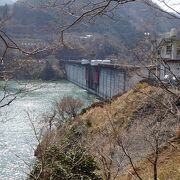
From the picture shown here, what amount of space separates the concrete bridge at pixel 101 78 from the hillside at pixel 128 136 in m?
9.56

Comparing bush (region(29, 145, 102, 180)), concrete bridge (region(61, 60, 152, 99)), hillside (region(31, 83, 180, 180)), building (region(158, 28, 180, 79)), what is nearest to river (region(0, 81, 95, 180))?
bush (region(29, 145, 102, 180))

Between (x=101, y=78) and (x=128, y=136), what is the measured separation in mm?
35032

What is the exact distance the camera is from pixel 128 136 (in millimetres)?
14586

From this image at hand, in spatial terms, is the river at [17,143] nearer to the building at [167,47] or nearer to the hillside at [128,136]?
the hillside at [128,136]

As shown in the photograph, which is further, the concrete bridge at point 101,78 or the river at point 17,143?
the concrete bridge at point 101,78

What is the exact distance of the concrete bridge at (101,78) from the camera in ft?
120

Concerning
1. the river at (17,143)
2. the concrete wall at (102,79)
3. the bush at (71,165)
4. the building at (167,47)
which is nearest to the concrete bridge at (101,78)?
the concrete wall at (102,79)

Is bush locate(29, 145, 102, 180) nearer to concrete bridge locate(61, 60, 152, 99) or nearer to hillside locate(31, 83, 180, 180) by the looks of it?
hillside locate(31, 83, 180, 180)

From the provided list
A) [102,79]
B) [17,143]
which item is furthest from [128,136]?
[102,79]

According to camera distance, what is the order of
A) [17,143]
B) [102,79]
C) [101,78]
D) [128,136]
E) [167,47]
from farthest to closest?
[101,78], [102,79], [17,143], [128,136], [167,47]

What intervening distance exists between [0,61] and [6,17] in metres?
0.35

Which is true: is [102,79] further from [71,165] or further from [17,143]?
[71,165]

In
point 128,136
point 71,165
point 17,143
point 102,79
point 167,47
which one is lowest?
point 17,143

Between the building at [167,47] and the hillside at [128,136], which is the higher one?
the building at [167,47]
